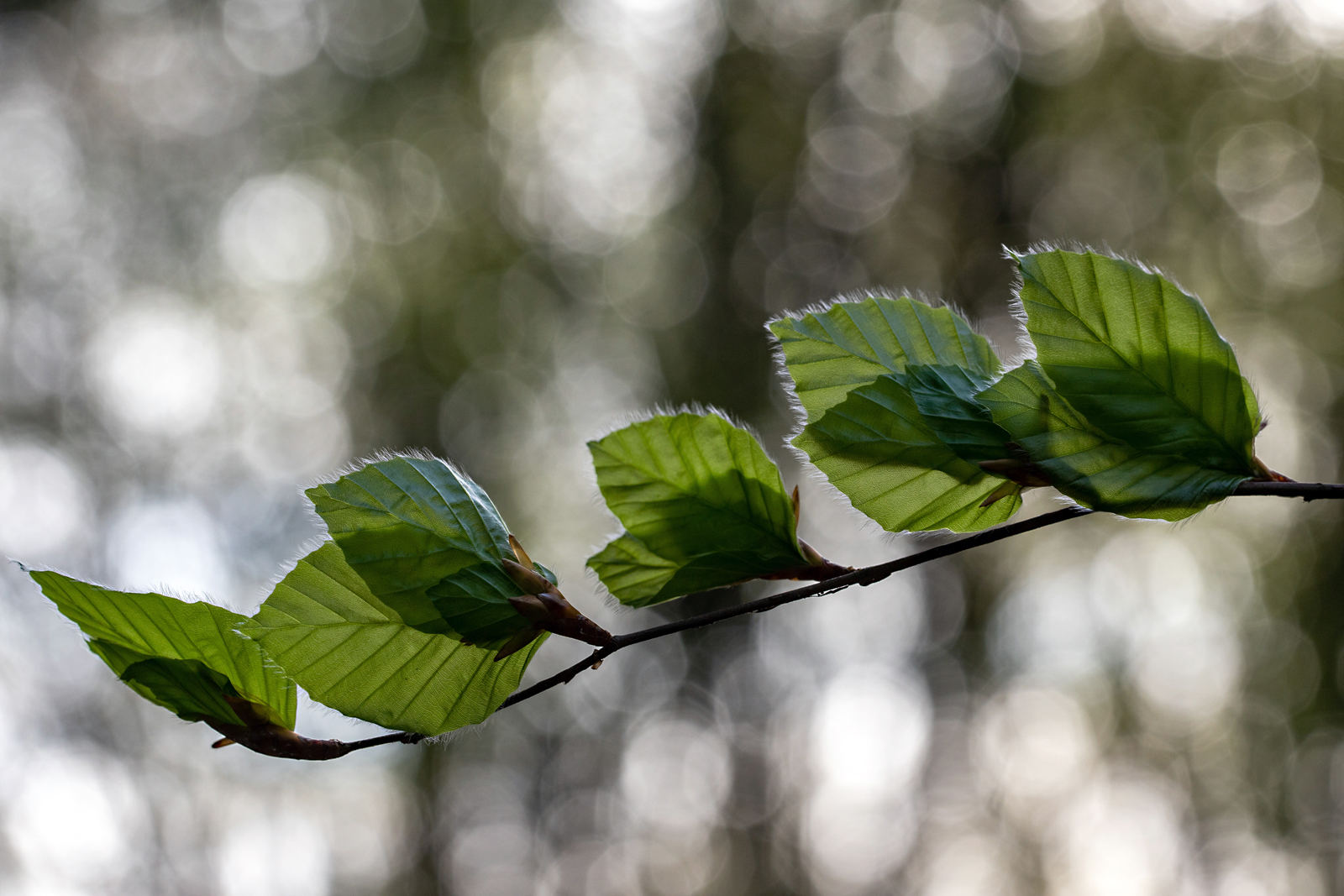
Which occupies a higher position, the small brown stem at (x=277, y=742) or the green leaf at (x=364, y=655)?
the green leaf at (x=364, y=655)

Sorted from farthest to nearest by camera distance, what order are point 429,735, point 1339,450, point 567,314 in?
point 567,314 → point 1339,450 → point 429,735

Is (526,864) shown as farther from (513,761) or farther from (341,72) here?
(341,72)

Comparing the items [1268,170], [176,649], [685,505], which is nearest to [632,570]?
[685,505]

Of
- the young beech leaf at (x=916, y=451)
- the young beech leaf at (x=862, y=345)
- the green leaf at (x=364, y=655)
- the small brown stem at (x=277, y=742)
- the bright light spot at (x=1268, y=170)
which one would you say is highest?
the bright light spot at (x=1268, y=170)

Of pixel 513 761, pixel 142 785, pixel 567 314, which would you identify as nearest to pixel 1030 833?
pixel 513 761

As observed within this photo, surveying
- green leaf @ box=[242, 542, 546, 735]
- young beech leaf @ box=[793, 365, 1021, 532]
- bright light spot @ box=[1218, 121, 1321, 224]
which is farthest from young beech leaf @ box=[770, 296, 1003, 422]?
bright light spot @ box=[1218, 121, 1321, 224]

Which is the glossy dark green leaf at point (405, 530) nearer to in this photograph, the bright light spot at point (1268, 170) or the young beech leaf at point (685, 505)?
the young beech leaf at point (685, 505)

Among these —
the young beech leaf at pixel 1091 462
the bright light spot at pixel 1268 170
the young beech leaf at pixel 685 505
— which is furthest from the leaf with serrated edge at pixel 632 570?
the bright light spot at pixel 1268 170
